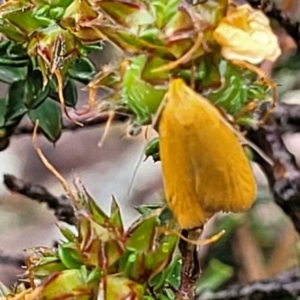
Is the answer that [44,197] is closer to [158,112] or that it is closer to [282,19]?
[282,19]

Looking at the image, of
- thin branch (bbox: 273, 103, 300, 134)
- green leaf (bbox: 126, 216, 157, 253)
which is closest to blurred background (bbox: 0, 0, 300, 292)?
thin branch (bbox: 273, 103, 300, 134)

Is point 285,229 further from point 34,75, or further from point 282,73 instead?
point 34,75

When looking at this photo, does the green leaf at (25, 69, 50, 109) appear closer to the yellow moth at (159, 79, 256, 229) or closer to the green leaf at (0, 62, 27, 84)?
the green leaf at (0, 62, 27, 84)

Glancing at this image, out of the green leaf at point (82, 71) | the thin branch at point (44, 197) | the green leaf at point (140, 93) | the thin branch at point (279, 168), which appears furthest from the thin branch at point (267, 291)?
the green leaf at point (140, 93)

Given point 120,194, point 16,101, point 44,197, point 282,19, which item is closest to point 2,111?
point 16,101

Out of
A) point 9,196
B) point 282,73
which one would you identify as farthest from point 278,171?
point 9,196
